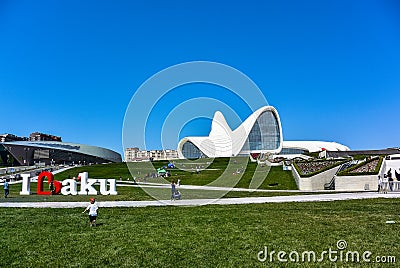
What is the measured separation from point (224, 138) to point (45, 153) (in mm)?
46168

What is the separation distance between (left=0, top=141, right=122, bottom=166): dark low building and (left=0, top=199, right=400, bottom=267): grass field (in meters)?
89.8

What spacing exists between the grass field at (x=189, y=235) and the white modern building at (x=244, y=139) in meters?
72.1

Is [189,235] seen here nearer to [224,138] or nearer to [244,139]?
[244,139]

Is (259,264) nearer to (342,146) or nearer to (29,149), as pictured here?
(29,149)

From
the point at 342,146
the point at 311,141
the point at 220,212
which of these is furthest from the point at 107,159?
the point at 220,212

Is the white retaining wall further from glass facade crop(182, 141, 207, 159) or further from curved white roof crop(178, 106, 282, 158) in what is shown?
glass facade crop(182, 141, 207, 159)

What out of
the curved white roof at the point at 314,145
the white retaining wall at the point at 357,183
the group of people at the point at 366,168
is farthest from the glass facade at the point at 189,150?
the white retaining wall at the point at 357,183

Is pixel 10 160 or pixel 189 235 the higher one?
pixel 10 160

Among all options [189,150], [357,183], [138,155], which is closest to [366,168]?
[357,183]

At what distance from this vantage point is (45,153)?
324ft

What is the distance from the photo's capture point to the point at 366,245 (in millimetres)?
8203

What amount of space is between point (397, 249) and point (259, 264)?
3.01m

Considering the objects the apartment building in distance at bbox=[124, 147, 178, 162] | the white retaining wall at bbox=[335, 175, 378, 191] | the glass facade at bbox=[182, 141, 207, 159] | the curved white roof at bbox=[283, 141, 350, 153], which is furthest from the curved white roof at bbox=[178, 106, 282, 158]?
the white retaining wall at bbox=[335, 175, 378, 191]

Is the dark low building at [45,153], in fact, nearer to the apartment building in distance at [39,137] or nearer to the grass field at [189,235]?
the apartment building in distance at [39,137]
